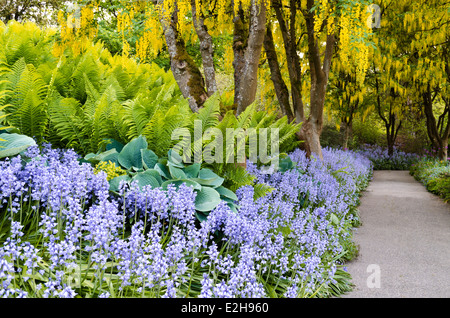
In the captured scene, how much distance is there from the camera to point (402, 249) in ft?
16.1

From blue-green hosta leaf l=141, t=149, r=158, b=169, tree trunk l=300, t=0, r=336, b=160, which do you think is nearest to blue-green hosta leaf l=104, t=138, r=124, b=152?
blue-green hosta leaf l=141, t=149, r=158, b=169

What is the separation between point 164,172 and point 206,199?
480 mm

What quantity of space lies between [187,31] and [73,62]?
127 inches

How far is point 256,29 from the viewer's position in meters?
4.87

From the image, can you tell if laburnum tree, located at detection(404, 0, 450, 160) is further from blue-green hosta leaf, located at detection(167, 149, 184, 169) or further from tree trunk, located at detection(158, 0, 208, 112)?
blue-green hosta leaf, located at detection(167, 149, 184, 169)

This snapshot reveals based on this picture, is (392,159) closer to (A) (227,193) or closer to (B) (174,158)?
(A) (227,193)

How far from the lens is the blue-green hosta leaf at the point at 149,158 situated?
338 centimetres

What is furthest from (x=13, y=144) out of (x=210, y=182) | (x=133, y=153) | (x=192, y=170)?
(x=210, y=182)

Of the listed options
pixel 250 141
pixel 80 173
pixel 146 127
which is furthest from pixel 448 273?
pixel 80 173

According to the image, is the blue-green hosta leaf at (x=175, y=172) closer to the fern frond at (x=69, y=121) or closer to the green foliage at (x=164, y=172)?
the green foliage at (x=164, y=172)

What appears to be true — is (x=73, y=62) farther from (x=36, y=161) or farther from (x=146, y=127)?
(x=36, y=161)

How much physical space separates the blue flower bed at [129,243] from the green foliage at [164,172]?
0.52 ft

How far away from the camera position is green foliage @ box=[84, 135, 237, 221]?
3.13 meters

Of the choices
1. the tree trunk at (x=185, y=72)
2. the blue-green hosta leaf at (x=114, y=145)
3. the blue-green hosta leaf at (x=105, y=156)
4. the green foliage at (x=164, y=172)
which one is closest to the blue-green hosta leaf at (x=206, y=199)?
the green foliage at (x=164, y=172)
